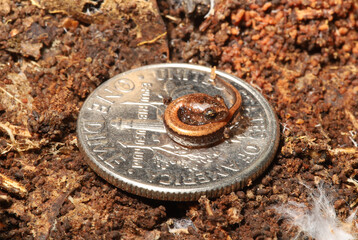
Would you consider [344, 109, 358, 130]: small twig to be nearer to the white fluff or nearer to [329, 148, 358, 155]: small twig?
[329, 148, 358, 155]: small twig

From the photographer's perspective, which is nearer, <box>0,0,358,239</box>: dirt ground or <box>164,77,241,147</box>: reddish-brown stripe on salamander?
<box>0,0,358,239</box>: dirt ground

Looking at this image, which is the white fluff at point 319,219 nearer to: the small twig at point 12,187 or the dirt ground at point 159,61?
the dirt ground at point 159,61

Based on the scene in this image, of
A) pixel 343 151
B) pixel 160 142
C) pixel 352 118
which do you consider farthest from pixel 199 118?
pixel 352 118

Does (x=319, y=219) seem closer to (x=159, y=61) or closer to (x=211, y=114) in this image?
(x=211, y=114)

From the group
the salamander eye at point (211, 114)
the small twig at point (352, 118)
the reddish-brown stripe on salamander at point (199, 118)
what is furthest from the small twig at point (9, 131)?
the small twig at point (352, 118)

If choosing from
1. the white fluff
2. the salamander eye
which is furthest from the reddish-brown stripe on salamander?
the white fluff
